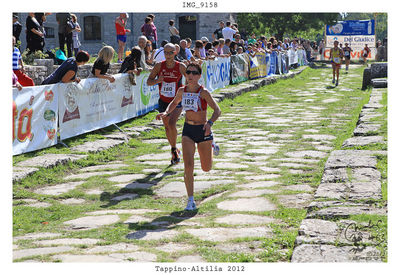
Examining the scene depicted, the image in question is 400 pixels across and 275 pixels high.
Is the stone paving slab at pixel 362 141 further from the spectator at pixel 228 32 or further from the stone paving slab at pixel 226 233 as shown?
the spectator at pixel 228 32

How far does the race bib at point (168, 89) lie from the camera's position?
8.35 m

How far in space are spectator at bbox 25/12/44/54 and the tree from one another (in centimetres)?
3358

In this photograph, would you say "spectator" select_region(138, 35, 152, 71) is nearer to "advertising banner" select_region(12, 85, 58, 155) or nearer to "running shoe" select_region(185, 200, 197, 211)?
"advertising banner" select_region(12, 85, 58, 155)

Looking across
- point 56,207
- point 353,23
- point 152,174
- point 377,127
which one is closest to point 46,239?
point 56,207

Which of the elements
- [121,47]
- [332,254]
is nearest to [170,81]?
[332,254]

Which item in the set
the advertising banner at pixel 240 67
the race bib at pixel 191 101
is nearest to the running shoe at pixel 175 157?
the race bib at pixel 191 101

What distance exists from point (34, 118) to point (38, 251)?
4.09 meters

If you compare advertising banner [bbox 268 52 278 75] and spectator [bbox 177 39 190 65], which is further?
advertising banner [bbox 268 52 278 75]

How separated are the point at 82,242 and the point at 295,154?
186 inches

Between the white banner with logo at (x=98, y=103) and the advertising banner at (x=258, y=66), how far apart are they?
1028 cm

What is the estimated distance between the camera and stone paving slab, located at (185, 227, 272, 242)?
5054mm

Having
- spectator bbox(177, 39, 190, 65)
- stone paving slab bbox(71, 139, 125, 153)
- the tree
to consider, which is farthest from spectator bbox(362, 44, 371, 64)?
stone paving slab bbox(71, 139, 125, 153)

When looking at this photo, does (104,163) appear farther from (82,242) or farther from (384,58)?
(384,58)

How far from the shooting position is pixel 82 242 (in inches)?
195
